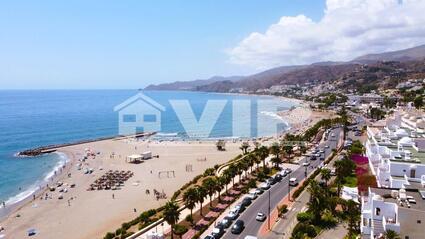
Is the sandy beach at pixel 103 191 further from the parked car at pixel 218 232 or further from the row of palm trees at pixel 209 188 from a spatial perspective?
the parked car at pixel 218 232

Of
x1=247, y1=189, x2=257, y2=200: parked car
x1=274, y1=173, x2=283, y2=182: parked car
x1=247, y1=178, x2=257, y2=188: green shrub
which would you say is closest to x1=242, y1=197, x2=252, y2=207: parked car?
x1=247, y1=189, x2=257, y2=200: parked car

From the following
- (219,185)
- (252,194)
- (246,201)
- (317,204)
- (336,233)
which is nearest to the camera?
(336,233)

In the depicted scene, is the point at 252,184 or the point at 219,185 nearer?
the point at 219,185

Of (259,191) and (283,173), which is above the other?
(283,173)

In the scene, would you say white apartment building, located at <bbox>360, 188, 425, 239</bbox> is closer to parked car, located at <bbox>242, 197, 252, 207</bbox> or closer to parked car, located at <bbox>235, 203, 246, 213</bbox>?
parked car, located at <bbox>235, 203, 246, 213</bbox>

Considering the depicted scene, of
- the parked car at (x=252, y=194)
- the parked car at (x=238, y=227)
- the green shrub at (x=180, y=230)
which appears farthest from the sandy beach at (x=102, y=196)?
the parked car at (x=238, y=227)

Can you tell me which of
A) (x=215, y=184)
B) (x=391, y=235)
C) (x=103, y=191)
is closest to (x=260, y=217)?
(x=215, y=184)

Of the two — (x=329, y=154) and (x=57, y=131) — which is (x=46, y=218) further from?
(x=57, y=131)

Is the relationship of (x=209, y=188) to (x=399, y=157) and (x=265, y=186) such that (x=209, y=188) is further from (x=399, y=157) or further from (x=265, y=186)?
(x=399, y=157)
